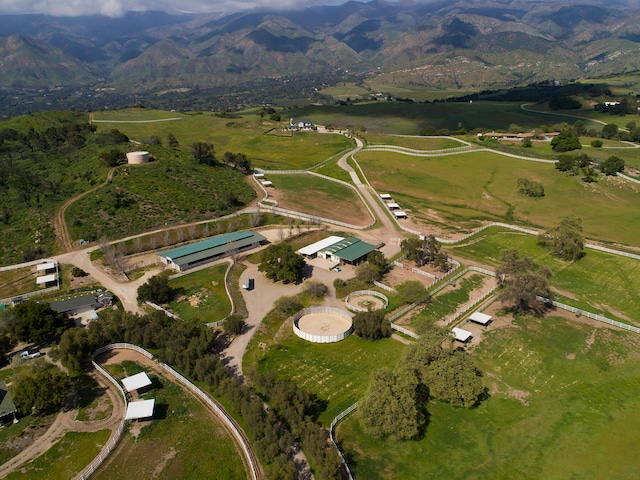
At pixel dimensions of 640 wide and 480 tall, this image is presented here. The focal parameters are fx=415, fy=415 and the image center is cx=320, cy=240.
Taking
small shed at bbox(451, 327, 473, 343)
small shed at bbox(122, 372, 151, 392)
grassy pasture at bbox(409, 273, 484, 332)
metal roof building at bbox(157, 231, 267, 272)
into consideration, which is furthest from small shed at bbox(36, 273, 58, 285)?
small shed at bbox(451, 327, 473, 343)

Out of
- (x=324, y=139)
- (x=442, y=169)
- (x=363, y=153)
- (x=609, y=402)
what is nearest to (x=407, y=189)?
(x=442, y=169)

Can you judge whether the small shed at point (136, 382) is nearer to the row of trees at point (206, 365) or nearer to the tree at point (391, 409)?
the row of trees at point (206, 365)

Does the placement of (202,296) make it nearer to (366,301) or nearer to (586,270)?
(366,301)

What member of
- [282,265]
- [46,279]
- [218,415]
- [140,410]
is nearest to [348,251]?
[282,265]

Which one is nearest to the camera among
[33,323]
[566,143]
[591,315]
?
[33,323]

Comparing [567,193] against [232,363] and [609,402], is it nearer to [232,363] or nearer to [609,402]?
[609,402]

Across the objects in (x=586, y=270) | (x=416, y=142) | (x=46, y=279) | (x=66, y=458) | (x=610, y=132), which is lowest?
(x=66, y=458)

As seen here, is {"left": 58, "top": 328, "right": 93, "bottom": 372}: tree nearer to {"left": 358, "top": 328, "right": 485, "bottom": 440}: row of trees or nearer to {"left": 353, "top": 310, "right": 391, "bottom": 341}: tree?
{"left": 358, "top": 328, "right": 485, "bottom": 440}: row of trees
